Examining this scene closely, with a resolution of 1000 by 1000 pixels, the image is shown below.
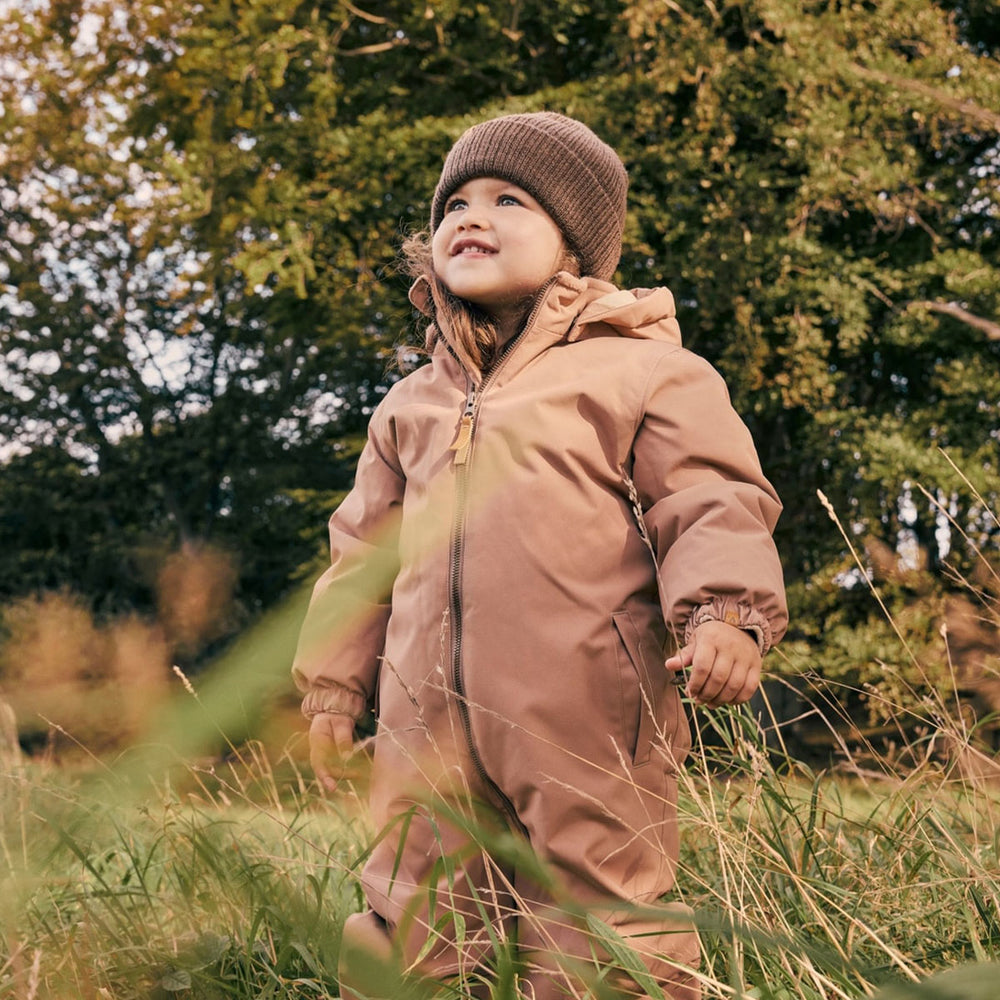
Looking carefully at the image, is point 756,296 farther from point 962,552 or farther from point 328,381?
point 328,381

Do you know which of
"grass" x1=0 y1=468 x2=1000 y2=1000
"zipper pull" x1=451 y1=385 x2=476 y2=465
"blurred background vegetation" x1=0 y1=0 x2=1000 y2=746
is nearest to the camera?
"grass" x1=0 y1=468 x2=1000 y2=1000

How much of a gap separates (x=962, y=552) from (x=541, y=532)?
768cm

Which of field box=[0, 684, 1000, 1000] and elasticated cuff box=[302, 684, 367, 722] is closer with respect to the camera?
field box=[0, 684, 1000, 1000]

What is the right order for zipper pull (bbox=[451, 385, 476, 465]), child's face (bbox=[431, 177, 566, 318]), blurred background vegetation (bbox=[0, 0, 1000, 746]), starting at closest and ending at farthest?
zipper pull (bbox=[451, 385, 476, 465]) → child's face (bbox=[431, 177, 566, 318]) → blurred background vegetation (bbox=[0, 0, 1000, 746])

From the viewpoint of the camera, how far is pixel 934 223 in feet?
31.6

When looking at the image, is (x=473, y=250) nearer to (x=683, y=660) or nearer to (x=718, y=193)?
(x=683, y=660)

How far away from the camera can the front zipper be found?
1.87 meters

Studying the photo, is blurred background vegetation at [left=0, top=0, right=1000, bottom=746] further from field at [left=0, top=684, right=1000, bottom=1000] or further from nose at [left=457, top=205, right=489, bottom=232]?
nose at [left=457, top=205, right=489, bottom=232]

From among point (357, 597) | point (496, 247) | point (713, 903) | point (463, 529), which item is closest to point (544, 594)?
point (463, 529)

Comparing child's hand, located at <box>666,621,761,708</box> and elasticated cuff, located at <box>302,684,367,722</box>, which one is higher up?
child's hand, located at <box>666,621,761,708</box>

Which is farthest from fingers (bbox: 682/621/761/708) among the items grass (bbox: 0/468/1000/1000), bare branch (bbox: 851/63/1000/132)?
bare branch (bbox: 851/63/1000/132)

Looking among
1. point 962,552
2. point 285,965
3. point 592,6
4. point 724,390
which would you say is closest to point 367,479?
point 724,390

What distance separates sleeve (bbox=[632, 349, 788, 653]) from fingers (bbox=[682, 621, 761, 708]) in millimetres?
34

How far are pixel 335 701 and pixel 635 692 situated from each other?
0.64 meters
